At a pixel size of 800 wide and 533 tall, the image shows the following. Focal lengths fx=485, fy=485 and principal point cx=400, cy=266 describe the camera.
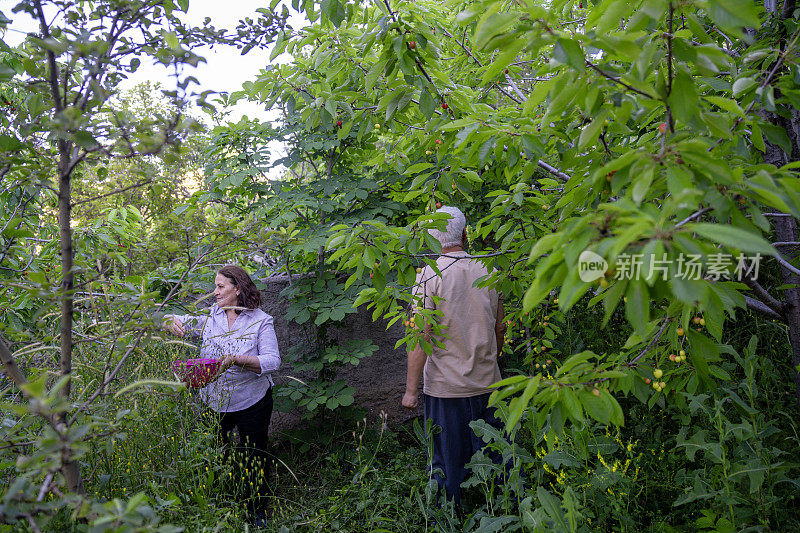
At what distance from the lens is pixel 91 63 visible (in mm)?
1279

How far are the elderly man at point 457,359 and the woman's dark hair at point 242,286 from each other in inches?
49.9

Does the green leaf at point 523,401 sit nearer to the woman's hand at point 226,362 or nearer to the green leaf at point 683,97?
the green leaf at point 683,97

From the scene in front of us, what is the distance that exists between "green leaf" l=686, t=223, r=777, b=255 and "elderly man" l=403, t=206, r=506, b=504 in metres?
2.12

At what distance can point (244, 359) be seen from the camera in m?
3.08

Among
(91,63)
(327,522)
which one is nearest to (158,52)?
(91,63)

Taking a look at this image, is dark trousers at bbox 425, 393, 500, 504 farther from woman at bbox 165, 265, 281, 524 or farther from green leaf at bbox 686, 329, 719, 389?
green leaf at bbox 686, 329, 719, 389

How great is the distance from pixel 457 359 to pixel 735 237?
226 cm

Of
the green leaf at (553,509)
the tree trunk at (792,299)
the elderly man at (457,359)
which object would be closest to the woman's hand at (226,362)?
the elderly man at (457,359)

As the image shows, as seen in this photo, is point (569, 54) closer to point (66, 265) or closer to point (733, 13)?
point (733, 13)

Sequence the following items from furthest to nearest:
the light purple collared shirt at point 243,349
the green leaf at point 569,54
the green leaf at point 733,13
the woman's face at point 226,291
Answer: the woman's face at point 226,291, the light purple collared shirt at point 243,349, the green leaf at point 569,54, the green leaf at point 733,13

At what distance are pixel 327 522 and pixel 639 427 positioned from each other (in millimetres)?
2074

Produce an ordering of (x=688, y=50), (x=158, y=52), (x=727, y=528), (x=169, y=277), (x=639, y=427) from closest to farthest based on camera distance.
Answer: (x=688, y=50), (x=158, y=52), (x=727, y=528), (x=639, y=427), (x=169, y=277)

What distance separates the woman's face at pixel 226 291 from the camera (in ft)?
11.3

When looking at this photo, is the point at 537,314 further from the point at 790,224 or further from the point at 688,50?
the point at 688,50
